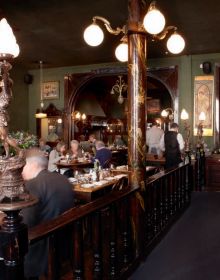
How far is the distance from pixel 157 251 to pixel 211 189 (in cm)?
474

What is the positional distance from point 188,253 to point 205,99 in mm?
7488

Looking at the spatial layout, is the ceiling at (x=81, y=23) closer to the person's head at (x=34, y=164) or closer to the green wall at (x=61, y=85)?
the green wall at (x=61, y=85)

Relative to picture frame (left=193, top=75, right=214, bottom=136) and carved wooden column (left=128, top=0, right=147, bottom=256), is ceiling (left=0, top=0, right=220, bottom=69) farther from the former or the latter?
carved wooden column (left=128, top=0, right=147, bottom=256)

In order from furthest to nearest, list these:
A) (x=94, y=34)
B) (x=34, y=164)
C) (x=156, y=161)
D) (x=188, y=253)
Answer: (x=156, y=161) → (x=94, y=34) → (x=188, y=253) → (x=34, y=164)

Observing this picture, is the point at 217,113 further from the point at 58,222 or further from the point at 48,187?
the point at 58,222

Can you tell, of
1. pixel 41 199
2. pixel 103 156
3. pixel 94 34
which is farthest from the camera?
pixel 103 156

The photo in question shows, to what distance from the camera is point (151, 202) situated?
14.4ft

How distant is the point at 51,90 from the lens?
44.7ft

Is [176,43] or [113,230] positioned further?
[176,43]

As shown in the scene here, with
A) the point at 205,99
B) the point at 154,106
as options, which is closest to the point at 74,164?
the point at 205,99

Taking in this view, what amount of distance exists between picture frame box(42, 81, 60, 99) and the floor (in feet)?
28.8

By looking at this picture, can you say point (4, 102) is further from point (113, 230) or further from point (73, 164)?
point (73, 164)

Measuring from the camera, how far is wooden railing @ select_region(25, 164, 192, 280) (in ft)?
7.17

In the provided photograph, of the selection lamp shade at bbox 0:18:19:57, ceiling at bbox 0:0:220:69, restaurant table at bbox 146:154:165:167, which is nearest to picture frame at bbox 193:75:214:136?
ceiling at bbox 0:0:220:69
